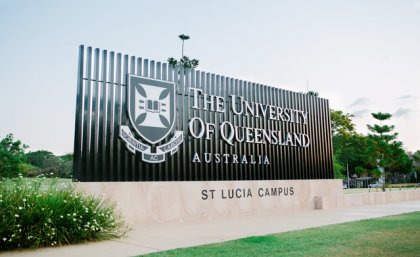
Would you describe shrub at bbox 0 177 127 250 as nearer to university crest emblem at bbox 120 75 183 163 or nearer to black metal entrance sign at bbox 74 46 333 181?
black metal entrance sign at bbox 74 46 333 181

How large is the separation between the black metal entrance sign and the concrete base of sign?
270mm

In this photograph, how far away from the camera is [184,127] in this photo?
10.3 m

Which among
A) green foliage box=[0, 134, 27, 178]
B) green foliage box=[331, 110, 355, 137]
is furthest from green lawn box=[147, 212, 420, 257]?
green foliage box=[331, 110, 355, 137]

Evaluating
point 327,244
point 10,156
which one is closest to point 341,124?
point 10,156

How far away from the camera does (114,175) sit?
8828 mm

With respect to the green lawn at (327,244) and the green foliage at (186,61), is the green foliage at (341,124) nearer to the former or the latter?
the green foliage at (186,61)

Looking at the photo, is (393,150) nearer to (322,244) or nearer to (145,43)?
(145,43)

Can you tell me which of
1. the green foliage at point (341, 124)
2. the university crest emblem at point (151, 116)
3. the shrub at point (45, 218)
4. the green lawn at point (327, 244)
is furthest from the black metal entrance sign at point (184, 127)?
the green foliage at point (341, 124)

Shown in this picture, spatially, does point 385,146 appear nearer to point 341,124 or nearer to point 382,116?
point 382,116

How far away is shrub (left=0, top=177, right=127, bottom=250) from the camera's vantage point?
5543 mm

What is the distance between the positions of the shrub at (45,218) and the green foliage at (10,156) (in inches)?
996

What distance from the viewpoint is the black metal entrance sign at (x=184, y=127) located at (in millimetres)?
8789

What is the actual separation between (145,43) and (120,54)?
316 cm

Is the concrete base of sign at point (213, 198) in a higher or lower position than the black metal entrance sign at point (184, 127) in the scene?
lower
